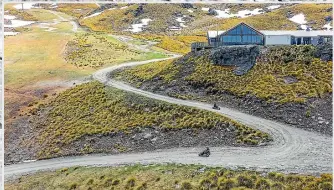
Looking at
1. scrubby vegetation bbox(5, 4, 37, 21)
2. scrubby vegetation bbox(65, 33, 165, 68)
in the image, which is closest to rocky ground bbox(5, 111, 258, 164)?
scrubby vegetation bbox(65, 33, 165, 68)

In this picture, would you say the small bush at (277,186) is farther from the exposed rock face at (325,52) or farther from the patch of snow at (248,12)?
the patch of snow at (248,12)

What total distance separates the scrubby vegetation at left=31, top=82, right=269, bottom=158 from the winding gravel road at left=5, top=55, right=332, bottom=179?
1.91 m

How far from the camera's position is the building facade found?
6562 cm

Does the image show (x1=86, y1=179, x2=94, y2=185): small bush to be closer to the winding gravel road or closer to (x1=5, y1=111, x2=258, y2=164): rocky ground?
the winding gravel road

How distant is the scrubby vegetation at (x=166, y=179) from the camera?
33.6m

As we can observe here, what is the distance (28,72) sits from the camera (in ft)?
276

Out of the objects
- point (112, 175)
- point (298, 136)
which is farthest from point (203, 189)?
point (298, 136)

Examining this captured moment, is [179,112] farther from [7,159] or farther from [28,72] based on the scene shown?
[28,72]


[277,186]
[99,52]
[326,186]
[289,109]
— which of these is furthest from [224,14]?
[277,186]

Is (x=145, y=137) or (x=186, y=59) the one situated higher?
(x=186, y=59)

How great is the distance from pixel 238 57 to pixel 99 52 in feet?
162

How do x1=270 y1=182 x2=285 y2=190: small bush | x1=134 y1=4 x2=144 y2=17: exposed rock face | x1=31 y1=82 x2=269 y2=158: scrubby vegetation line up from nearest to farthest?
x1=270 y1=182 x2=285 y2=190: small bush, x1=31 y1=82 x2=269 y2=158: scrubby vegetation, x1=134 y1=4 x2=144 y2=17: exposed rock face

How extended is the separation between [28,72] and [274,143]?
60.2 meters

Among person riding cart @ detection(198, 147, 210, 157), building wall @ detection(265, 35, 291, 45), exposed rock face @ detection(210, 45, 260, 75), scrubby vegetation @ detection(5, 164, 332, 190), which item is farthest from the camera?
building wall @ detection(265, 35, 291, 45)
